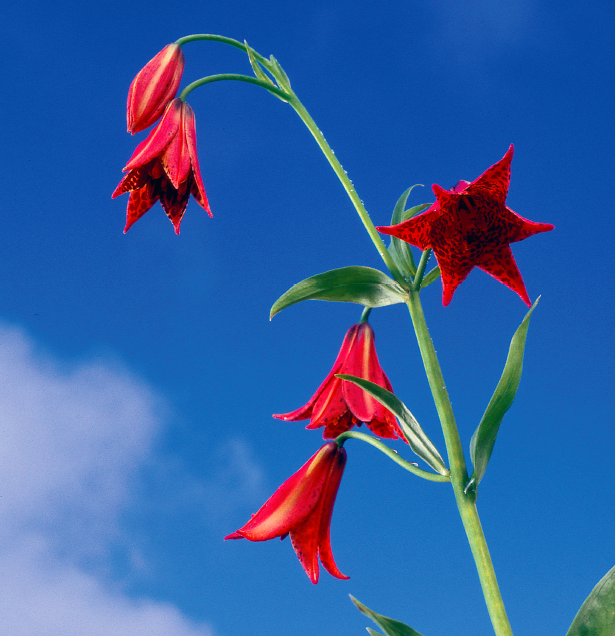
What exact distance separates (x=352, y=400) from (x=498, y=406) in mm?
364

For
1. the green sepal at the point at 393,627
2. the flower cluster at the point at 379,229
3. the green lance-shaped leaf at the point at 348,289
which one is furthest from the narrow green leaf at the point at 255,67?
the green sepal at the point at 393,627

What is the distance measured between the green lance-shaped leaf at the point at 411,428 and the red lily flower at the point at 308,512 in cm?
22

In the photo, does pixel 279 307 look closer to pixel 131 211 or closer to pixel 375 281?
pixel 375 281

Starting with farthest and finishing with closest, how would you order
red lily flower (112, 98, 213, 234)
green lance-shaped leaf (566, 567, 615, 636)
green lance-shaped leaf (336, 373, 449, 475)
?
red lily flower (112, 98, 213, 234) < green lance-shaped leaf (336, 373, 449, 475) < green lance-shaped leaf (566, 567, 615, 636)

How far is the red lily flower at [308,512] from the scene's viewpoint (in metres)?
1.47

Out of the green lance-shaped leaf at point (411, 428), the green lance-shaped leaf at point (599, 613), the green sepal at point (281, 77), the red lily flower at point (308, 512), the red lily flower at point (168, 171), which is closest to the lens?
the green lance-shaped leaf at point (599, 613)

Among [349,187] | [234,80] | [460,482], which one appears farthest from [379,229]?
[234,80]

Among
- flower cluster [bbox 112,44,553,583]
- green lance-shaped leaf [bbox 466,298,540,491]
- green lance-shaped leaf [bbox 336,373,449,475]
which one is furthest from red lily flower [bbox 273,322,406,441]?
green lance-shaped leaf [bbox 466,298,540,491]

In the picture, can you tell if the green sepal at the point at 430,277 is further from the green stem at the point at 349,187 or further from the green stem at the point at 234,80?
the green stem at the point at 234,80

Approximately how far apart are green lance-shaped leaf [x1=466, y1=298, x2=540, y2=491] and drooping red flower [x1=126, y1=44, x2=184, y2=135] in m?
1.02

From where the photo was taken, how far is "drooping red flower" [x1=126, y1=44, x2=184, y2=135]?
5.41 ft

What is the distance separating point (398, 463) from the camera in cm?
134

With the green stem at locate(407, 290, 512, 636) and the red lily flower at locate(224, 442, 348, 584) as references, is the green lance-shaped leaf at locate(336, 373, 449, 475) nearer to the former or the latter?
the green stem at locate(407, 290, 512, 636)

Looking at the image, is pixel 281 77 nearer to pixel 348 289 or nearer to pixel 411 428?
pixel 348 289
